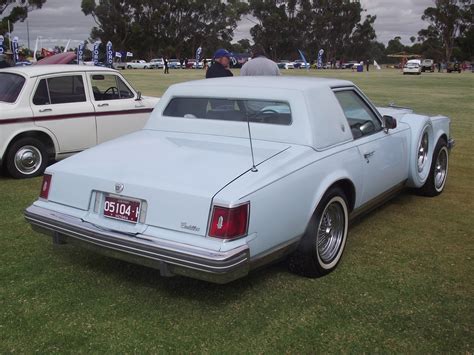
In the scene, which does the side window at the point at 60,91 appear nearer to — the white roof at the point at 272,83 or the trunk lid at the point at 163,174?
the white roof at the point at 272,83

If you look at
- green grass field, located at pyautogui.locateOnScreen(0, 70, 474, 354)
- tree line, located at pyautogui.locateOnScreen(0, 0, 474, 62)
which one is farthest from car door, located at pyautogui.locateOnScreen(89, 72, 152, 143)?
tree line, located at pyautogui.locateOnScreen(0, 0, 474, 62)

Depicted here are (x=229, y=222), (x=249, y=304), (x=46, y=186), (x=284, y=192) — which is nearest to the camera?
(x=229, y=222)

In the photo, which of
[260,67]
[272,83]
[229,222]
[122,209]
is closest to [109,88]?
[260,67]

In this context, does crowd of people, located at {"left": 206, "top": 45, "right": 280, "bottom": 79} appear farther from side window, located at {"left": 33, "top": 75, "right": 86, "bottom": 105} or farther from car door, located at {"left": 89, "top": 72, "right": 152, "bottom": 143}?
side window, located at {"left": 33, "top": 75, "right": 86, "bottom": 105}

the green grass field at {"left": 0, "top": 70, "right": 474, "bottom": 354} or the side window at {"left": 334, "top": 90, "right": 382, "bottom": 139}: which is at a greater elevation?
the side window at {"left": 334, "top": 90, "right": 382, "bottom": 139}

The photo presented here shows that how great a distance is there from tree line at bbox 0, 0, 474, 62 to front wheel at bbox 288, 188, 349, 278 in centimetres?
8839

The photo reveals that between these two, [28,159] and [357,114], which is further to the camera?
[28,159]

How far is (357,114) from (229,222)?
2.38 metres

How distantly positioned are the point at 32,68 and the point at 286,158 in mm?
5202

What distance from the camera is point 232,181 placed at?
329 centimetres

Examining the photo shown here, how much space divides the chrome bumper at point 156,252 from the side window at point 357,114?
1.98m

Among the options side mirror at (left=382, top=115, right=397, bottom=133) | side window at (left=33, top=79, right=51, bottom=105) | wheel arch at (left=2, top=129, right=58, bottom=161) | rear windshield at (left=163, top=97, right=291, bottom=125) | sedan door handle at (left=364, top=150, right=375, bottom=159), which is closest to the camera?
rear windshield at (left=163, top=97, right=291, bottom=125)

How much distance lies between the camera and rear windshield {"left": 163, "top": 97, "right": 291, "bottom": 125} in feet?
13.8

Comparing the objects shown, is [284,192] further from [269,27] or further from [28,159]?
[269,27]
